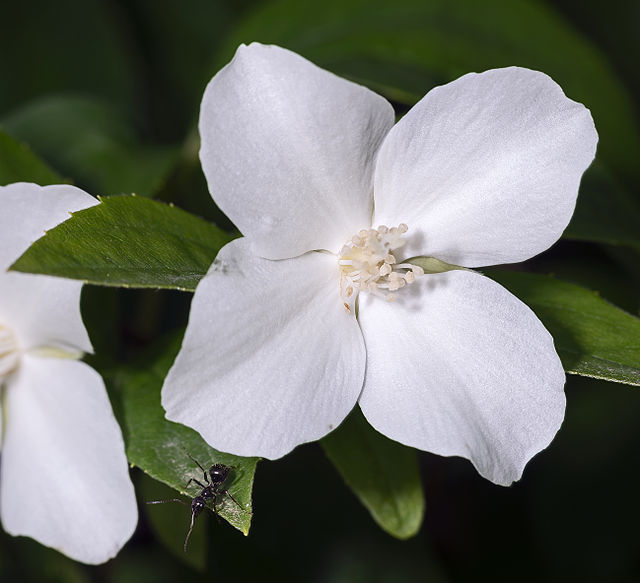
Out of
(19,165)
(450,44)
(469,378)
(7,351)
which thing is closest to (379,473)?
(469,378)

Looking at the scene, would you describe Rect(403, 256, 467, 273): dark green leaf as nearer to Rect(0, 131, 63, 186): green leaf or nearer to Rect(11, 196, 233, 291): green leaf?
Rect(11, 196, 233, 291): green leaf

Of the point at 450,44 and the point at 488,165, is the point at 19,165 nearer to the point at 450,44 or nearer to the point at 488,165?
the point at 488,165

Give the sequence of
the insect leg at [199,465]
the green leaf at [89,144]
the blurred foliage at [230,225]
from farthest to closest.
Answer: the green leaf at [89,144], the blurred foliage at [230,225], the insect leg at [199,465]

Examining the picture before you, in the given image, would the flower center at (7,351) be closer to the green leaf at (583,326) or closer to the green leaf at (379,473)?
the green leaf at (379,473)

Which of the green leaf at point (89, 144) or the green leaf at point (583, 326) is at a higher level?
the green leaf at point (583, 326)

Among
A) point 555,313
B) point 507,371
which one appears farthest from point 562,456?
point 507,371

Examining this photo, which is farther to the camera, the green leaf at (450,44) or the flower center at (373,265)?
the green leaf at (450,44)

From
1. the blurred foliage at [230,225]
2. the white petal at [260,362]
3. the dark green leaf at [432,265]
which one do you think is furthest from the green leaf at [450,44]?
the white petal at [260,362]
